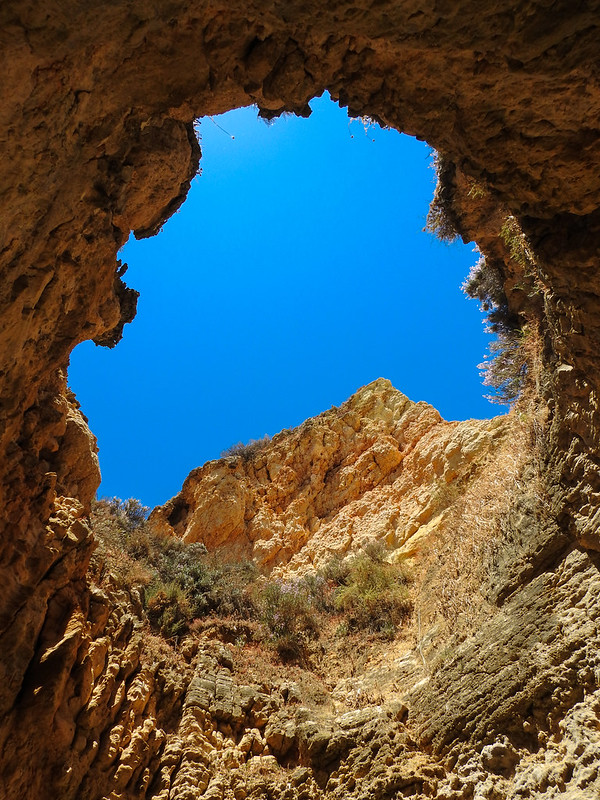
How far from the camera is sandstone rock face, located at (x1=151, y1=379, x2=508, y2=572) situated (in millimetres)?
13375

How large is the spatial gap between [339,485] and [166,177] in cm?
1315

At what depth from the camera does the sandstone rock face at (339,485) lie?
13.4 m

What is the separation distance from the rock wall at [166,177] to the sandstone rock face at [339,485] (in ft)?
22.8

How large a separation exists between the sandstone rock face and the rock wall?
22.8 ft

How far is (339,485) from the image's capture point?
56.0 feet

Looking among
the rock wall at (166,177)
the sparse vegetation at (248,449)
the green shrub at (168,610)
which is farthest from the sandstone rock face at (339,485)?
the rock wall at (166,177)

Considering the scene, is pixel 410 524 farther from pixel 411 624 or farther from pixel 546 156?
pixel 546 156

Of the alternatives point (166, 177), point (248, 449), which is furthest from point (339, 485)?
point (166, 177)

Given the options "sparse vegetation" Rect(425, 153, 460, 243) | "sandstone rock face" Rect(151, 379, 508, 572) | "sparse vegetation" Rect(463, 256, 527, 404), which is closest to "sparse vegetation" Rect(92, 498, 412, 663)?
"sandstone rock face" Rect(151, 379, 508, 572)

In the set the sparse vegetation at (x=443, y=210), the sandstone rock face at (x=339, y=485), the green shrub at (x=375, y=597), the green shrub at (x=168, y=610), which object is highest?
the sparse vegetation at (x=443, y=210)

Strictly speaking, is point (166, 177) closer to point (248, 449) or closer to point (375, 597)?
point (375, 597)

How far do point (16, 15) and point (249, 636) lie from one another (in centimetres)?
935

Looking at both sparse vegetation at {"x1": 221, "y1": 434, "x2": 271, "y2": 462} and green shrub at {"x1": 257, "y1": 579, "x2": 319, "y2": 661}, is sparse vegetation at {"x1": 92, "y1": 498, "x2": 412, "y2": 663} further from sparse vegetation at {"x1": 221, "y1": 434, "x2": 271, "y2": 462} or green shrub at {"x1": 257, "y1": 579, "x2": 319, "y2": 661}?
sparse vegetation at {"x1": 221, "y1": 434, "x2": 271, "y2": 462}

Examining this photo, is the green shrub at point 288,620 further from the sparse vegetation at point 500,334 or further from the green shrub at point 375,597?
the sparse vegetation at point 500,334
